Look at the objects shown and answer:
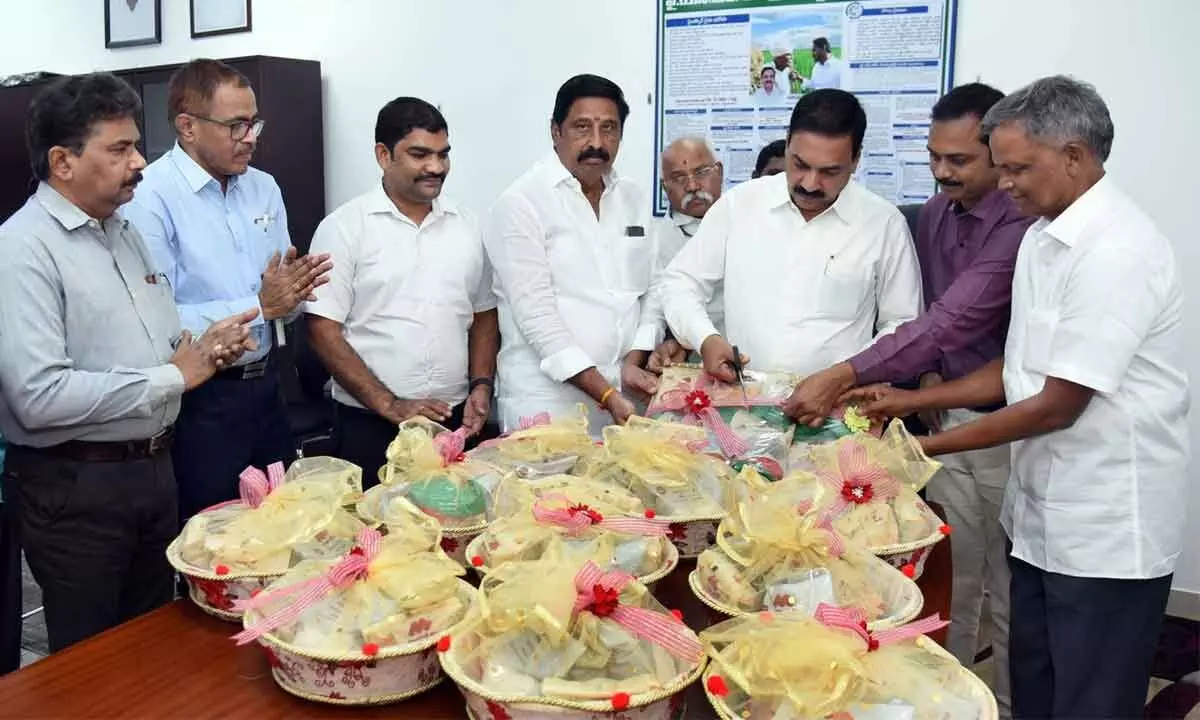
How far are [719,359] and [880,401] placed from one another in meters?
0.36

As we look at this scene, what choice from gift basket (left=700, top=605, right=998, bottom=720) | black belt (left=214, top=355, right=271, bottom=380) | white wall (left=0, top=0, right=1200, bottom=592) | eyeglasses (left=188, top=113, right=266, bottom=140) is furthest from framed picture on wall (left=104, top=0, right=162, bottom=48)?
gift basket (left=700, top=605, right=998, bottom=720)

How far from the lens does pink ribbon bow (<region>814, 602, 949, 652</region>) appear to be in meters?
1.08

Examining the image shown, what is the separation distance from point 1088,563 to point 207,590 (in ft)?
5.24

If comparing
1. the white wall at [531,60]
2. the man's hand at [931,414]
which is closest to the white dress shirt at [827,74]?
the white wall at [531,60]

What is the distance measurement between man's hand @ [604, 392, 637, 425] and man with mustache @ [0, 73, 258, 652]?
0.87 m

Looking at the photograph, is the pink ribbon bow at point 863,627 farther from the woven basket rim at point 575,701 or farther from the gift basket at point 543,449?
the gift basket at point 543,449

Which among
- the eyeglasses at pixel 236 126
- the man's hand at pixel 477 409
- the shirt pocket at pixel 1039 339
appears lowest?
the man's hand at pixel 477 409

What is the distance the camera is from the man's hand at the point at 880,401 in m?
2.02

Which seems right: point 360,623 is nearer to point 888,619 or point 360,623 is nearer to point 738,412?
point 888,619

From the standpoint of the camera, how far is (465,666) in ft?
3.58

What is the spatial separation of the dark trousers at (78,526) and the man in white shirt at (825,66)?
2.65m

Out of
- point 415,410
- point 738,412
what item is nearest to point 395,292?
point 415,410

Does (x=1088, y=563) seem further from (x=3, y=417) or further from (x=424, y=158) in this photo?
(x=3, y=417)

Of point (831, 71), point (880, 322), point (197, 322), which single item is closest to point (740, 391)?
point (880, 322)
